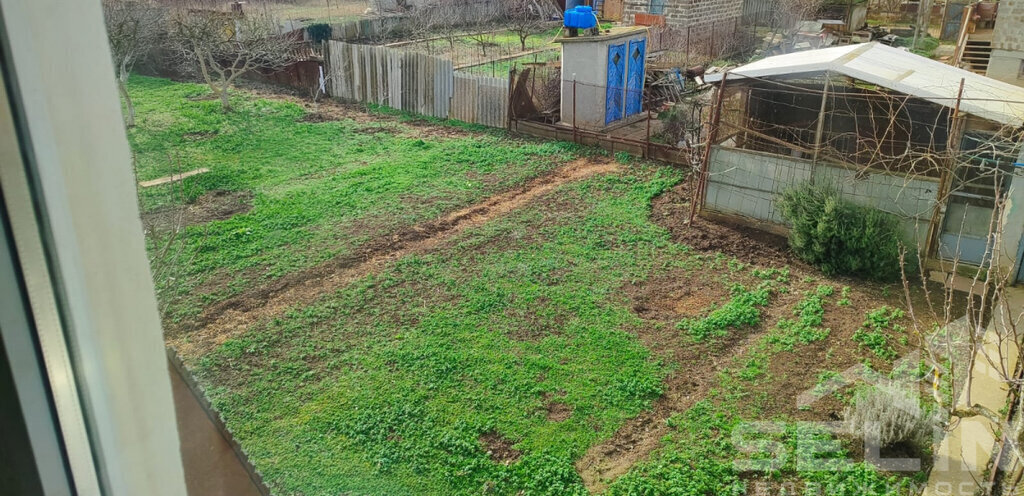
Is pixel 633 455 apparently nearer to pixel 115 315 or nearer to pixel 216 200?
pixel 115 315

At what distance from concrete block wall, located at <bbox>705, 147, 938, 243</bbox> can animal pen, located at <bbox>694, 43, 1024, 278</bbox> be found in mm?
13

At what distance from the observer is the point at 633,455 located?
211 inches

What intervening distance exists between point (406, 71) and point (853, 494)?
41.5ft

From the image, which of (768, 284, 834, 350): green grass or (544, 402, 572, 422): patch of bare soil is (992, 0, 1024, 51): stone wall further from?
(544, 402, 572, 422): patch of bare soil

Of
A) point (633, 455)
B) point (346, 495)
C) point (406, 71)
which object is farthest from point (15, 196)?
point (406, 71)

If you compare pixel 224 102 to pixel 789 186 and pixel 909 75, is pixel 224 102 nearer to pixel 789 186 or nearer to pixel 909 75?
pixel 789 186

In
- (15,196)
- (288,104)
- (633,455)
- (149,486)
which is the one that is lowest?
(633,455)

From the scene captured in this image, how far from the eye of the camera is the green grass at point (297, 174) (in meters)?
8.55

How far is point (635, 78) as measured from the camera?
574 inches

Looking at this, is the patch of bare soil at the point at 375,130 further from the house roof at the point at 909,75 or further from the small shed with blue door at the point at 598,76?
the house roof at the point at 909,75

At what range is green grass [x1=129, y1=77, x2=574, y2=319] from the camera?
855 cm

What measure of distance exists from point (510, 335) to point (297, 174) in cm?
600

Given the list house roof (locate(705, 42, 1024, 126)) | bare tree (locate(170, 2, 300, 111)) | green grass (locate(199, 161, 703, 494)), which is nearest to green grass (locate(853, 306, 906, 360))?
green grass (locate(199, 161, 703, 494))

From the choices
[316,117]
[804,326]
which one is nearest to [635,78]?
[316,117]
